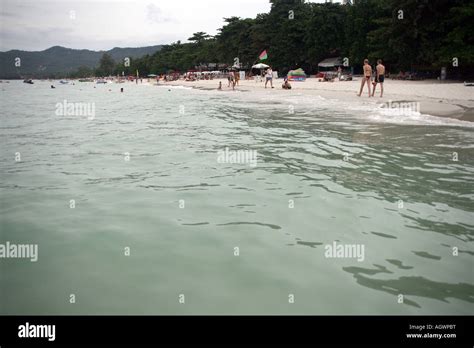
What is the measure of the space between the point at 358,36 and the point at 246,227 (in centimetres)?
6069

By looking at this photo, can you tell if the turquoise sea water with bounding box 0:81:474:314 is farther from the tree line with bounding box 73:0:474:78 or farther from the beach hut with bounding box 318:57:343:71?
the beach hut with bounding box 318:57:343:71

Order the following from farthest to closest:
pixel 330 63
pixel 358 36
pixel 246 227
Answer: pixel 330 63
pixel 358 36
pixel 246 227

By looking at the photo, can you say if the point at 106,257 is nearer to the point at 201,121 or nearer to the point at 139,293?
the point at 139,293

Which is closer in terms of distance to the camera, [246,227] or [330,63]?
[246,227]

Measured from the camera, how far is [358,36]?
194 ft

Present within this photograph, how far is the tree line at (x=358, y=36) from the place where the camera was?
37.3 meters

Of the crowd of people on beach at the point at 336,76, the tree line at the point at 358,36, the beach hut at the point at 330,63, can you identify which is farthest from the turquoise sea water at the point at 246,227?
the beach hut at the point at 330,63

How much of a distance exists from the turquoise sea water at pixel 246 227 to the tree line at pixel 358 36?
30.5 m

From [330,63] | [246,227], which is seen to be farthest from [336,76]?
[246,227]

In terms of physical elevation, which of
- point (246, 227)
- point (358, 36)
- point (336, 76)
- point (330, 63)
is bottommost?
point (246, 227)

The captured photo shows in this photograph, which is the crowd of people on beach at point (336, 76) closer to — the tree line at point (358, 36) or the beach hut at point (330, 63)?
the beach hut at point (330, 63)

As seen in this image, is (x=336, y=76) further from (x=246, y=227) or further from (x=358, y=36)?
(x=246, y=227)

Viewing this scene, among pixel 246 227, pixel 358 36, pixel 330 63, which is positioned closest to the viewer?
pixel 246 227

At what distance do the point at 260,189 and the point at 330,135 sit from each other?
6.69m
